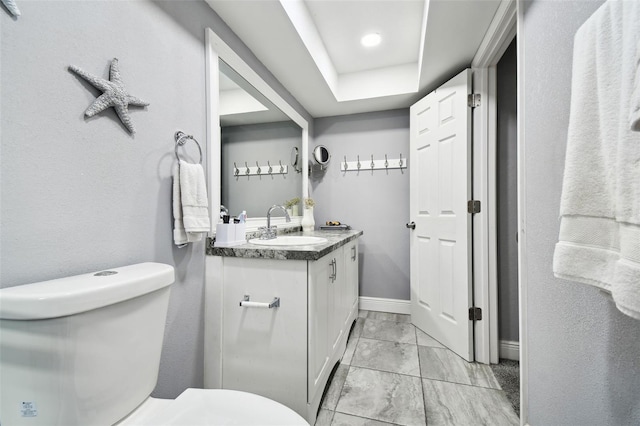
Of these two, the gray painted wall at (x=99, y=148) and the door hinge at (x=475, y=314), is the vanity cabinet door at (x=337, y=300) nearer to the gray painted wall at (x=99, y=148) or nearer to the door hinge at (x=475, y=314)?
the gray painted wall at (x=99, y=148)

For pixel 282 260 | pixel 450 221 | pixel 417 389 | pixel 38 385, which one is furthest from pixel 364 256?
pixel 38 385

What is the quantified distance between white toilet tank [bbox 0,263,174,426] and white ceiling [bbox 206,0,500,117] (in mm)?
1502

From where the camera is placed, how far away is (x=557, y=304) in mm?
883

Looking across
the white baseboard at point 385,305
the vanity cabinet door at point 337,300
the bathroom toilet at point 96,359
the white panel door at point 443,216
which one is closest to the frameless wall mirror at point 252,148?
the vanity cabinet door at point 337,300

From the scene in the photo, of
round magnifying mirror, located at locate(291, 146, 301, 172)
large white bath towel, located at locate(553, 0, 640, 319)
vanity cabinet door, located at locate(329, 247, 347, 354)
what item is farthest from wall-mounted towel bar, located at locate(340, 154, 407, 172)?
large white bath towel, located at locate(553, 0, 640, 319)

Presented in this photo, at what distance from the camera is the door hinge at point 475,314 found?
1.73 metres

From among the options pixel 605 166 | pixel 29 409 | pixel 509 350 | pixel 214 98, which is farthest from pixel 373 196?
A: pixel 29 409

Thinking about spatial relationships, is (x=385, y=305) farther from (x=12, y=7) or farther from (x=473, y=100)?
(x=12, y=7)

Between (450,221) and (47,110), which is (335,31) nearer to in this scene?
(450,221)

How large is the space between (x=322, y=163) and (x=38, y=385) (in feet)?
8.06

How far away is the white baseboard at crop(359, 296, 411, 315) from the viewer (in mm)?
2549

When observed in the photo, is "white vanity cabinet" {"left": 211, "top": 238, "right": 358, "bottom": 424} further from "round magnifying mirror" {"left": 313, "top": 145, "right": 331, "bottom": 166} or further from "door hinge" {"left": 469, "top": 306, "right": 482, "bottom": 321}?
"round magnifying mirror" {"left": 313, "top": 145, "right": 331, "bottom": 166}

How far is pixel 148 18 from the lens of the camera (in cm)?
101

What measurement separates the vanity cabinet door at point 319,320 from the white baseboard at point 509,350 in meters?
1.33
